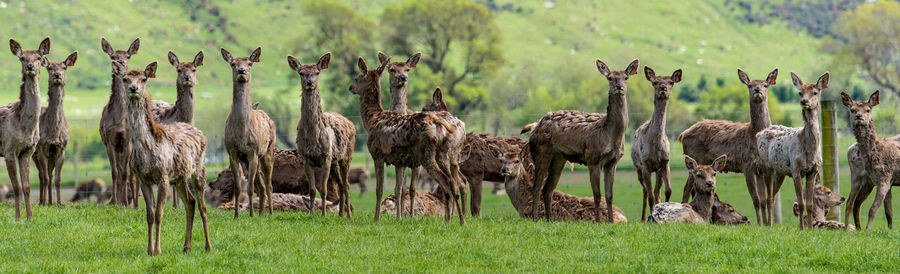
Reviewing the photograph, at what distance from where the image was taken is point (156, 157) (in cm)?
1220

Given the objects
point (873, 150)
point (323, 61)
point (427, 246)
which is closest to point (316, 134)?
point (323, 61)

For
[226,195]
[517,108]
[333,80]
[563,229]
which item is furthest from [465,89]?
[563,229]

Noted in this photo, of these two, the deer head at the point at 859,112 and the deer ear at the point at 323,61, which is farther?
the deer ear at the point at 323,61

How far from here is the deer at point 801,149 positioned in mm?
15914

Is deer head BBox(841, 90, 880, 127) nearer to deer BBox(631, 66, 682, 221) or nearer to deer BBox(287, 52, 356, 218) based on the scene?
deer BBox(631, 66, 682, 221)

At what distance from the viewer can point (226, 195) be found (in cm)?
2162

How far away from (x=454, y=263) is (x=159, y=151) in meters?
3.41

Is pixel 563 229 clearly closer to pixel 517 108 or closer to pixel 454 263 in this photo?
pixel 454 263

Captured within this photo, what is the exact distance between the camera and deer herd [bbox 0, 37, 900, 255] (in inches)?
632

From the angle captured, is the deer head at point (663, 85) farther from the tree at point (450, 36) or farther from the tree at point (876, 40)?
the tree at point (876, 40)

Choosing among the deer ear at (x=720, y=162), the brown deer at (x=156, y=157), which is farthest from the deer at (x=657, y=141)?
the brown deer at (x=156, y=157)

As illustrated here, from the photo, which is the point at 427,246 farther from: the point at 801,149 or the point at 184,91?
the point at 184,91

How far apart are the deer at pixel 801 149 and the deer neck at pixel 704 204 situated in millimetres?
972

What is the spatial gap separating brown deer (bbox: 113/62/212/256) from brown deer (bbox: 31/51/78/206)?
5172 mm
